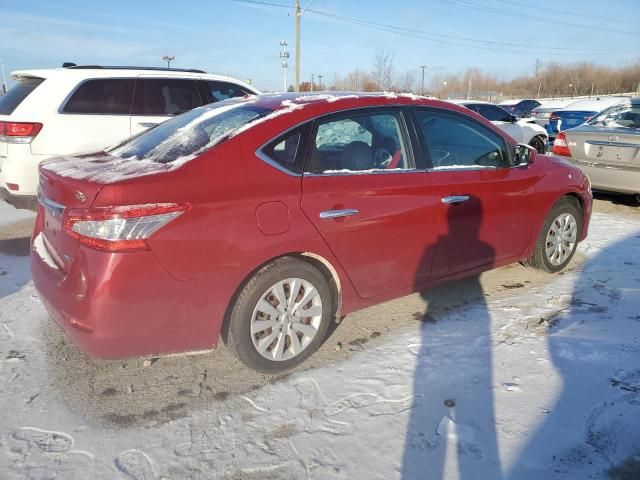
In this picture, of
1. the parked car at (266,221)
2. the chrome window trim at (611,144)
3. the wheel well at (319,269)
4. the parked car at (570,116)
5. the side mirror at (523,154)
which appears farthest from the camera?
the parked car at (570,116)

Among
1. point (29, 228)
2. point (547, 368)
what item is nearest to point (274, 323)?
point (547, 368)

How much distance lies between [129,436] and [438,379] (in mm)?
1697

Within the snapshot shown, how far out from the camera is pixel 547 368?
117 inches

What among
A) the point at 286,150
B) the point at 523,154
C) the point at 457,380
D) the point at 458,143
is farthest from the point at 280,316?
the point at 523,154

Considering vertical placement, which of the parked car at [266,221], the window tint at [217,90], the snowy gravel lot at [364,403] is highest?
the window tint at [217,90]

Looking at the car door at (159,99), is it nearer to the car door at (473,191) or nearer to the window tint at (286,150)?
the window tint at (286,150)

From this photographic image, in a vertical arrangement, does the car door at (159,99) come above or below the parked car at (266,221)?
above

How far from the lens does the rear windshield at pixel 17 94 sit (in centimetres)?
524

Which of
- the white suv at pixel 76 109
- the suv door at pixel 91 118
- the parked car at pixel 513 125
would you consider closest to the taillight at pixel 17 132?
the white suv at pixel 76 109

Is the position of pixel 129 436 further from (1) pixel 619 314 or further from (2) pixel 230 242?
(1) pixel 619 314

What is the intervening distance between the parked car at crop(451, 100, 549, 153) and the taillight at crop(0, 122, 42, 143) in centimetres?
1022

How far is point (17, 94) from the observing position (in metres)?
5.41

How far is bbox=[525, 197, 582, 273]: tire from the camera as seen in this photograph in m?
4.30

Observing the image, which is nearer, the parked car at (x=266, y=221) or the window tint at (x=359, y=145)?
the parked car at (x=266, y=221)
